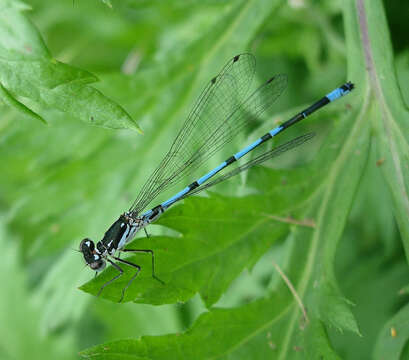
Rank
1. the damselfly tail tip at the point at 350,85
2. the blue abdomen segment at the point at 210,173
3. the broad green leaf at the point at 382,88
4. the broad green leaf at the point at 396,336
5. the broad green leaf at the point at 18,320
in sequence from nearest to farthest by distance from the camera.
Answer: the broad green leaf at the point at 396,336 < the broad green leaf at the point at 382,88 < the damselfly tail tip at the point at 350,85 < the blue abdomen segment at the point at 210,173 < the broad green leaf at the point at 18,320

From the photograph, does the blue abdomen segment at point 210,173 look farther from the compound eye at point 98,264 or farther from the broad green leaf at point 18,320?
the broad green leaf at point 18,320

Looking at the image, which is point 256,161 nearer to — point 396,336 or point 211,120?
point 211,120

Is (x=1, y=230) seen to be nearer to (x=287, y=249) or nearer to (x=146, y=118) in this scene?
(x=146, y=118)

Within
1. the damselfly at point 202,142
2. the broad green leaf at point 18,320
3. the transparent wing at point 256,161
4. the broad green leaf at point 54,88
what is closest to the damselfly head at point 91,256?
the damselfly at point 202,142

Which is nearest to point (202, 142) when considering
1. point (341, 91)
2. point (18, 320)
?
point (341, 91)

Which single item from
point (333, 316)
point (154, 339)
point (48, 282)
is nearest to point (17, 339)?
point (48, 282)

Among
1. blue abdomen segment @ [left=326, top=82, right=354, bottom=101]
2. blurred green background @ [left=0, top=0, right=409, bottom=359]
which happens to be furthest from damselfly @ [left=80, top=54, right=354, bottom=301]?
blue abdomen segment @ [left=326, top=82, right=354, bottom=101]
